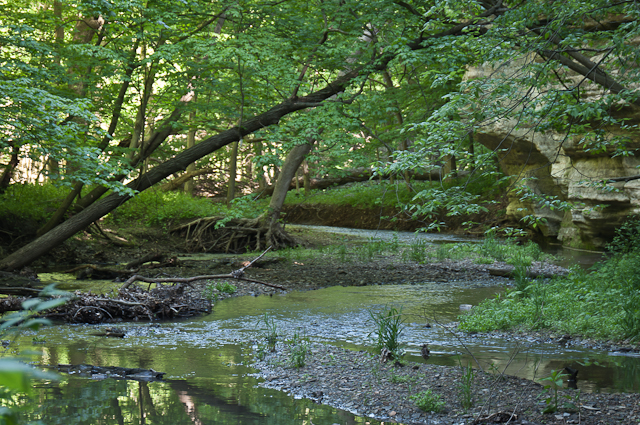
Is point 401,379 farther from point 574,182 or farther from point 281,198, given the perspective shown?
point 281,198

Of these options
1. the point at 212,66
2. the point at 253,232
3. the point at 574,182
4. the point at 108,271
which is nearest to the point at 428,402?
the point at 108,271

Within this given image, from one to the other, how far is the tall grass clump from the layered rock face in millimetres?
3740

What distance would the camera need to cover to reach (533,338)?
22.6 feet

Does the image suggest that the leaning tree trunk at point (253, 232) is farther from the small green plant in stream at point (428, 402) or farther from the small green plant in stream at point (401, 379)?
the small green plant in stream at point (428, 402)

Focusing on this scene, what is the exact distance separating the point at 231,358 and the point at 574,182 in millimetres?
10984

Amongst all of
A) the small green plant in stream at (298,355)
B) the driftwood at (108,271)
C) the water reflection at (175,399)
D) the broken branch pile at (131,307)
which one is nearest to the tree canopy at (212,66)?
the driftwood at (108,271)

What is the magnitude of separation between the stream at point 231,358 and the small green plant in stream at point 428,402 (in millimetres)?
484

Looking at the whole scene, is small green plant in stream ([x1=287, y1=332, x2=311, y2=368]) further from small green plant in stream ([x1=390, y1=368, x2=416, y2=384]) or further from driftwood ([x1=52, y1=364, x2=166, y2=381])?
driftwood ([x1=52, y1=364, x2=166, y2=381])

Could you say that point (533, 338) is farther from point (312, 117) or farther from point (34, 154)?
point (34, 154)

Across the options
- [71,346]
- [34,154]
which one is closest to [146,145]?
[34,154]

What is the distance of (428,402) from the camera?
438 centimetres

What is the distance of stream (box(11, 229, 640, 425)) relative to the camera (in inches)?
172

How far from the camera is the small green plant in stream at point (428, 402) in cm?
433

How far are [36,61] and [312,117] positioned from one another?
19.9 ft
